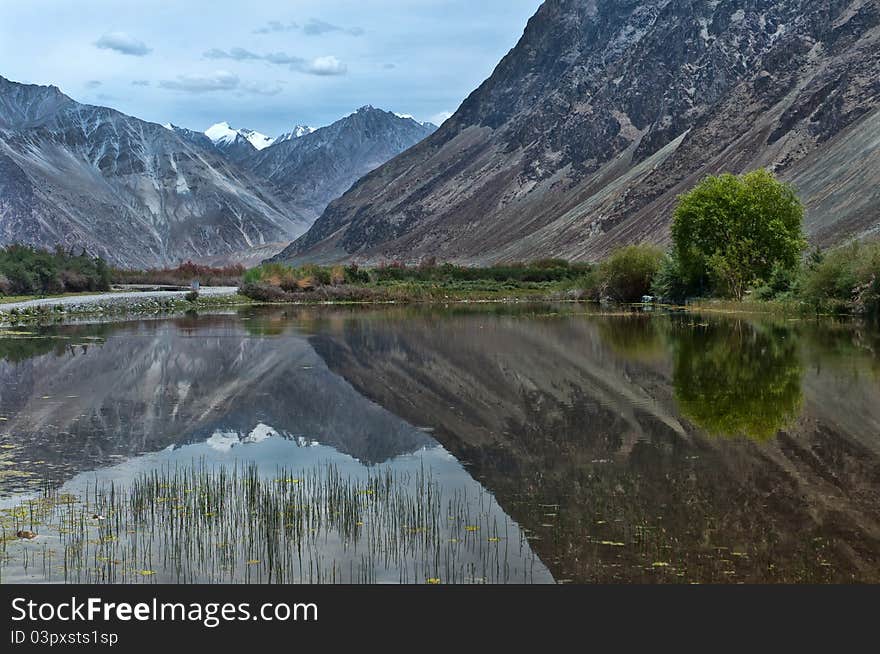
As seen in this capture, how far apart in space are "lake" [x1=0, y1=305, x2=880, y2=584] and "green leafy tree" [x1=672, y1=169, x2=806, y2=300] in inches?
1448

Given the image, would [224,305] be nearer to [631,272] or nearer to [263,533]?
[631,272]

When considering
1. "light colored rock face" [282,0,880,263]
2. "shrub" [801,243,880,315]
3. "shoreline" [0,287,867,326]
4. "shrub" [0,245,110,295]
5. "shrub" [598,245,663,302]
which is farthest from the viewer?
"light colored rock face" [282,0,880,263]

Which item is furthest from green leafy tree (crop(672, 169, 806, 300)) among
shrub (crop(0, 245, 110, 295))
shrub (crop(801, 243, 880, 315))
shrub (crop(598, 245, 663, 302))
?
shrub (crop(0, 245, 110, 295))

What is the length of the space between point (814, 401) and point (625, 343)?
1914 centimetres

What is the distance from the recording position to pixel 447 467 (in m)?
20.1

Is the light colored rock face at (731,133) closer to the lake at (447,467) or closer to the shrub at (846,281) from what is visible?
the shrub at (846,281)

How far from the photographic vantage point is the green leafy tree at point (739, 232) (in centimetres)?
7775

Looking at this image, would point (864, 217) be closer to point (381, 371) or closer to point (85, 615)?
point (381, 371)

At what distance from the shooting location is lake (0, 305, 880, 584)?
13734 millimetres

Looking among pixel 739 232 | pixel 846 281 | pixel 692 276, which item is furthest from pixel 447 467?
pixel 692 276

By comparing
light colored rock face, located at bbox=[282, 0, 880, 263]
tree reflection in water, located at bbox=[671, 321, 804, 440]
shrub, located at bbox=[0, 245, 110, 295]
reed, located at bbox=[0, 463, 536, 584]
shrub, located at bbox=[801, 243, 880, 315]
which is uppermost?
light colored rock face, located at bbox=[282, 0, 880, 263]

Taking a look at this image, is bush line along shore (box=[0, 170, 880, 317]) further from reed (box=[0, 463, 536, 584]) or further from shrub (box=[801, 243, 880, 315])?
reed (box=[0, 463, 536, 584])

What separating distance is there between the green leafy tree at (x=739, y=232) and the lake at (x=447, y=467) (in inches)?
1448

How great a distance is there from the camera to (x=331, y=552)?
1415 cm
